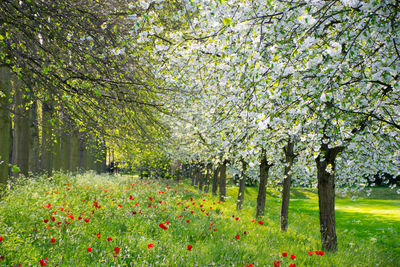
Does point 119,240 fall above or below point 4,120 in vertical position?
below

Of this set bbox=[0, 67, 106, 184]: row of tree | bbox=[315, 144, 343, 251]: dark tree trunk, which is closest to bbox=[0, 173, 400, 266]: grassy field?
bbox=[315, 144, 343, 251]: dark tree trunk

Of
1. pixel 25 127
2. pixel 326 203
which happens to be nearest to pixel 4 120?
pixel 25 127

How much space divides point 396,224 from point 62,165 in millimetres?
20952

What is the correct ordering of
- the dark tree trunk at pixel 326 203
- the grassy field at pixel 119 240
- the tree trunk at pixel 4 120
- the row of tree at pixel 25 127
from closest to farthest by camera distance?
the grassy field at pixel 119 240
the row of tree at pixel 25 127
the tree trunk at pixel 4 120
the dark tree trunk at pixel 326 203

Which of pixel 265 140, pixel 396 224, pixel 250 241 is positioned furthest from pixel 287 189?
pixel 396 224

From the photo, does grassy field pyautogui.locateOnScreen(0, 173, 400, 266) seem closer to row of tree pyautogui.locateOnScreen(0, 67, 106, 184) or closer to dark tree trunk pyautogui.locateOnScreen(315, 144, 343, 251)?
dark tree trunk pyautogui.locateOnScreen(315, 144, 343, 251)

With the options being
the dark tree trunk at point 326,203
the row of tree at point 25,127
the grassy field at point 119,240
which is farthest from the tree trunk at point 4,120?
the dark tree trunk at point 326,203

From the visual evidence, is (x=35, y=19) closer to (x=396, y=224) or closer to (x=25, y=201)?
(x=25, y=201)

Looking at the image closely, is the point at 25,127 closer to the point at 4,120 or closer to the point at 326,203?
the point at 4,120

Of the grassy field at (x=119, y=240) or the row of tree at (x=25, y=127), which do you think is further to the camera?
the row of tree at (x=25, y=127)

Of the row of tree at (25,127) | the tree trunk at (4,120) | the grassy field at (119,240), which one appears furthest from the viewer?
the tree trunk at (4,120)

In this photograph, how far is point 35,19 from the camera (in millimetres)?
4648

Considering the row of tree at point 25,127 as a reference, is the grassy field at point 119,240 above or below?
below

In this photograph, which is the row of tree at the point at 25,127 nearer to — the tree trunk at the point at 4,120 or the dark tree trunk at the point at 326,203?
the tree trunk at the point at 4,120
